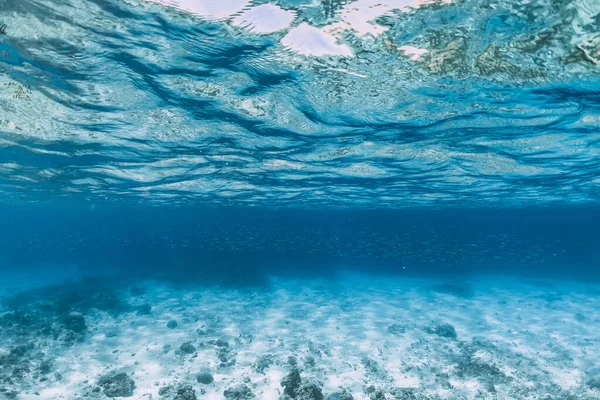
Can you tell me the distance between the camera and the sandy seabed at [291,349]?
11.4m

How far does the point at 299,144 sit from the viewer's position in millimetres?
15547

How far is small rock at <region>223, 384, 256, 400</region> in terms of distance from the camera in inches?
421

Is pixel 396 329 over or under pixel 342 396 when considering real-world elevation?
under

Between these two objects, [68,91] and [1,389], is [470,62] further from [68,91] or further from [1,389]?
[1,389]

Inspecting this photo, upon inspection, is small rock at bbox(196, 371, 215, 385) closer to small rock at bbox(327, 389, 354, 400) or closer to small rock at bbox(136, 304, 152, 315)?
Answer: small rock at bbox(327, 389, 354, 400)

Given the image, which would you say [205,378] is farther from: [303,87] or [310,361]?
[303,87]

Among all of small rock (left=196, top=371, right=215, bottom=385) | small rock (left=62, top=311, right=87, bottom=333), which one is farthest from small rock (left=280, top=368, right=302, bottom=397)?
small rock (left=62, top=311, right=87, bottom=333)

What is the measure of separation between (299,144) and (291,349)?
29.4 ft

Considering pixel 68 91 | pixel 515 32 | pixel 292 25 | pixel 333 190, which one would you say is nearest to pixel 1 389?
pixel 68 91

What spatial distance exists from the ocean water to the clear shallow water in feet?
0.21

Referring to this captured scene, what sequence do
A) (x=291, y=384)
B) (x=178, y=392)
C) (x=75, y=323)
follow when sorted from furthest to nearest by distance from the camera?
(x=75, y=323) → (x=291, y=384) → (x=178, y=392)

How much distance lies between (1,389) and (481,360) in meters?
16.8

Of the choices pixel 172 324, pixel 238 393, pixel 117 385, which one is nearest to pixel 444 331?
pixel 238 393

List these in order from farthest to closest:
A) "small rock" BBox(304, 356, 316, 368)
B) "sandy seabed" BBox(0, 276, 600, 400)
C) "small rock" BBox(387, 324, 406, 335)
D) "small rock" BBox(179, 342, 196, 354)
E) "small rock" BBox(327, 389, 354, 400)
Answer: "small rock" BBox(387, 324, 406, 335) < "small rock" BBox(179, 342, 196, 354) < "small rock" BBox(304, 356, 316, 368) < "sandy seabed" BBox(0, 276, 600, 400) < "small rock" BBox(327, 389, 354, 400)
